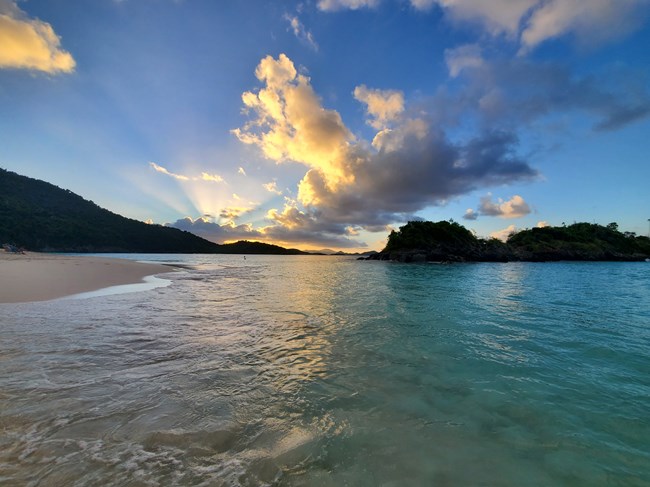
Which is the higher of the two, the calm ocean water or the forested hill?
the forested hill

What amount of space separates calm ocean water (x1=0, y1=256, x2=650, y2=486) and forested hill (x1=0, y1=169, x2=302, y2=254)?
126574 millimetres

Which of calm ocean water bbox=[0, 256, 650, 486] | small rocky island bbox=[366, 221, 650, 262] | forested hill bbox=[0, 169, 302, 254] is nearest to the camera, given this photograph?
Result: calm ocean water bbox=[0, 256, 650, 486]

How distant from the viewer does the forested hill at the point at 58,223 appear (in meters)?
101

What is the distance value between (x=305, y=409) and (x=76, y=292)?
1647 centimetres

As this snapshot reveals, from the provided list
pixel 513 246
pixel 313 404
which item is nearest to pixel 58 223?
pixel 313 404

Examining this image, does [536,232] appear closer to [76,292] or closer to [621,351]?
[621,351]

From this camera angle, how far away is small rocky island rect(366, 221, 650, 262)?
91938mm

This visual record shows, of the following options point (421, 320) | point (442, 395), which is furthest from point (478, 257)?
point (442, 395)

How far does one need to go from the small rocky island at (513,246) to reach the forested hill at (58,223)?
131432 mm

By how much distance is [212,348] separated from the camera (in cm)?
749

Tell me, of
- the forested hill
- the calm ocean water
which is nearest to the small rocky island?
the calm ocean water

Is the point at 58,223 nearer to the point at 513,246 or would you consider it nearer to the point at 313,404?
the point at 313,404

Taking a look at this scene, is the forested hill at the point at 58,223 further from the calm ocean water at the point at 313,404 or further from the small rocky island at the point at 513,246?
the small rocky island at the point at 513,246

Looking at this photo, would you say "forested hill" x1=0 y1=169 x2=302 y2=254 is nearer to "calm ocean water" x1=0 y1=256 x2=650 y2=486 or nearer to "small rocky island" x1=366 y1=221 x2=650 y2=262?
"calm ocean water" x1=0 y1=256 x2=650 y2=486
